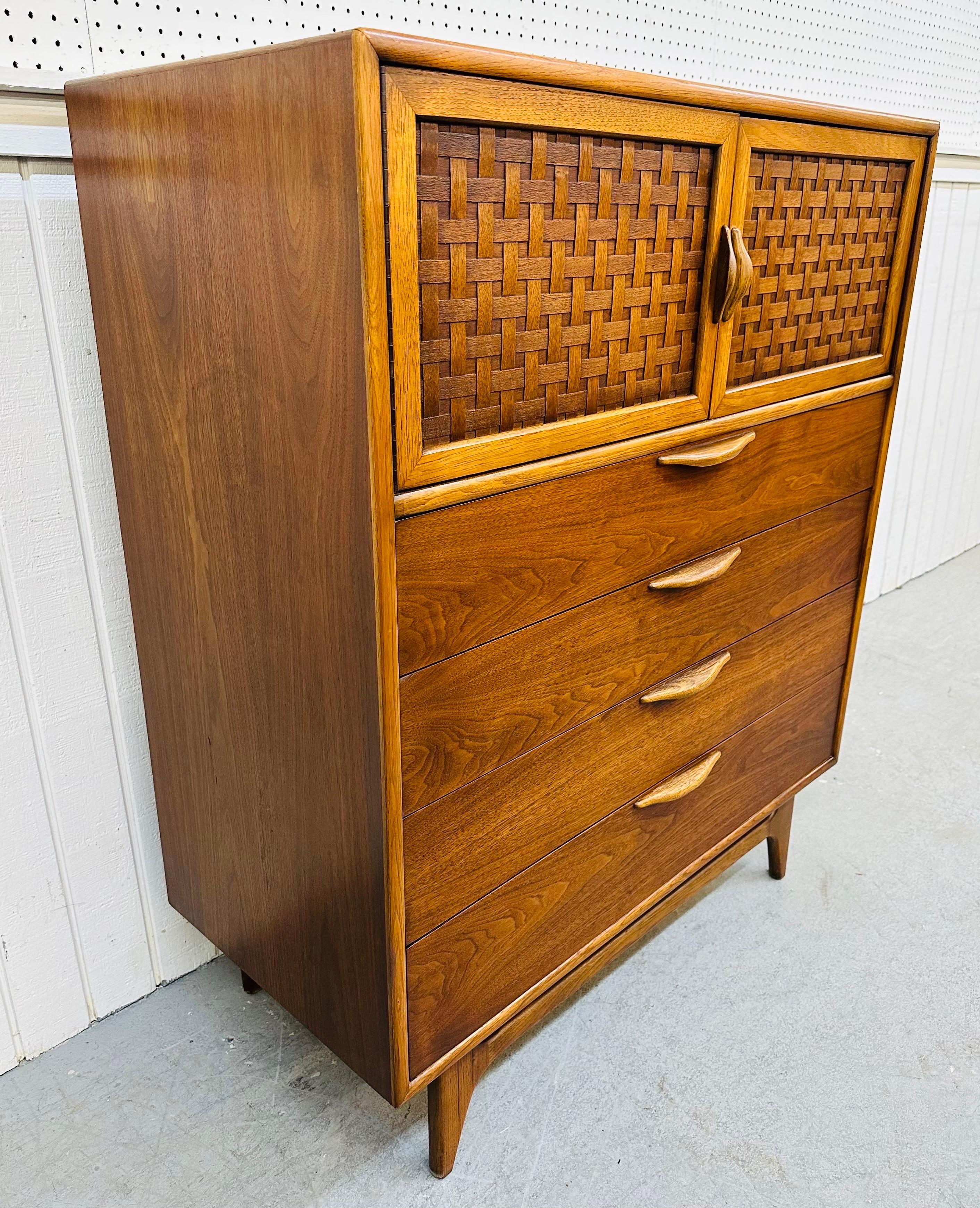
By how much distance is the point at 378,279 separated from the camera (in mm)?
743

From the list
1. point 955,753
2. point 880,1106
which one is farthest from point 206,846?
point 955,753

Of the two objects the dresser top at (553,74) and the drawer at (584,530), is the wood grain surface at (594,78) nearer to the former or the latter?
the dresser top at (553,74)

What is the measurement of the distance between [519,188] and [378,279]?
18 cm

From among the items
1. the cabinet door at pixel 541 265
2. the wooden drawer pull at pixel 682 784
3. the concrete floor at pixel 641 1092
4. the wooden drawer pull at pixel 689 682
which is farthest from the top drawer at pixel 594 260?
the concrete floor at pixel 641 1092

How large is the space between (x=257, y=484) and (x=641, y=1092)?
3.03 ft

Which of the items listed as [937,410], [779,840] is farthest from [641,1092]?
[937,410]

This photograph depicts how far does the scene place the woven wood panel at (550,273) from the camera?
31.5 inches

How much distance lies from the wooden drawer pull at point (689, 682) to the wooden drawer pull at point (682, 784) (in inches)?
4.5

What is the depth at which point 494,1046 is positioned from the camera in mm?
1149

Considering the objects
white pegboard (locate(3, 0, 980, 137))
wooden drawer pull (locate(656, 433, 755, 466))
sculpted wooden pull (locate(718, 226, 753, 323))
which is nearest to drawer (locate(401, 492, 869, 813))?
wooden drawer pull (locate(656, 433, 755, 466))

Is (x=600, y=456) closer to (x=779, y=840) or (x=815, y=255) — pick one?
(x=815, y=255)

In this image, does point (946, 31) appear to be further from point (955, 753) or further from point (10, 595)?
point (10, 595)

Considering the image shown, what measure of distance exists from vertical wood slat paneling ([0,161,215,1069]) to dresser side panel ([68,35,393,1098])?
2.2 inches

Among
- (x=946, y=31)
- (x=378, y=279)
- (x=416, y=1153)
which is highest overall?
(x=946, y=31)
